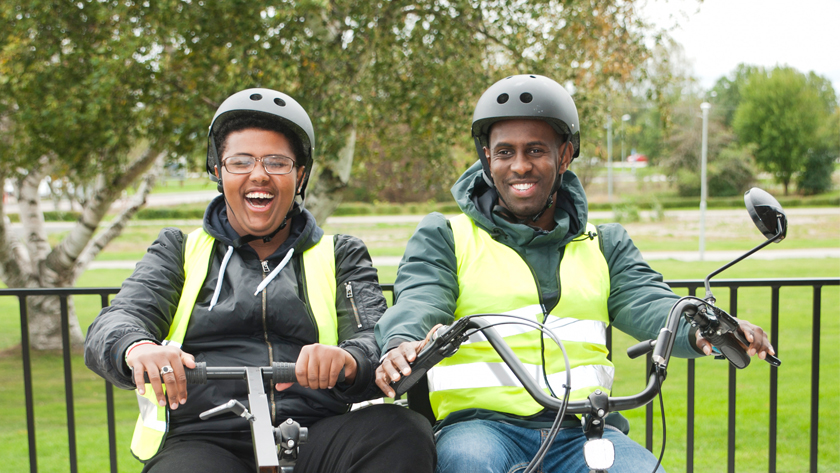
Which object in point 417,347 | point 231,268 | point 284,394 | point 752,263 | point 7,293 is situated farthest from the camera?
point 752,263

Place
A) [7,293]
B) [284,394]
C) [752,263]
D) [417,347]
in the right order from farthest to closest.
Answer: [752,263] < [7,293] < [284,394] < [417,347]

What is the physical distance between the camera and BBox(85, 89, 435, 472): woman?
194 cm

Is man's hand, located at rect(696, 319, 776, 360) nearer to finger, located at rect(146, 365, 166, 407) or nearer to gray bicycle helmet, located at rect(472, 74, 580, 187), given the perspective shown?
gray bicycle helmet, located at rect(472, 74, 580, 187)

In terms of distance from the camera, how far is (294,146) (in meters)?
2.54

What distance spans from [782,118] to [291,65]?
54.1 meters

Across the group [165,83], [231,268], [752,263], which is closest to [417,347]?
[231,268]

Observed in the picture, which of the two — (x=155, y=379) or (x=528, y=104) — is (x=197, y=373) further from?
(x=528, y=104)

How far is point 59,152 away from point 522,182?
5.82 metres

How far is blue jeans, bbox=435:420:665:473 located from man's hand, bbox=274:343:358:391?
1.45 feet

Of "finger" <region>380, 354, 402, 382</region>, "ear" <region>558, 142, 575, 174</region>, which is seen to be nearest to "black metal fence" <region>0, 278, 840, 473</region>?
"ear" <region>558, 142, 575, 174</region>

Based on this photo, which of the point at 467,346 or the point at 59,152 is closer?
the point at 467,346

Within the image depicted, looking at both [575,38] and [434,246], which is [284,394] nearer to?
[434,246]

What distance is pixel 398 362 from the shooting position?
69.2 inches

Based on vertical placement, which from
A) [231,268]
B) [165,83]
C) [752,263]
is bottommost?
[752,263]
